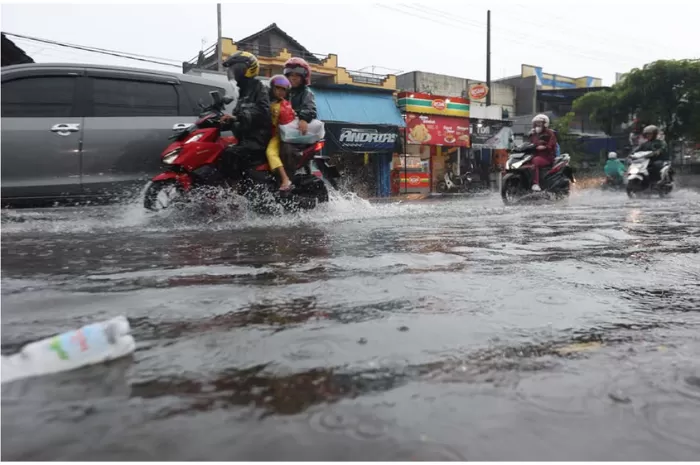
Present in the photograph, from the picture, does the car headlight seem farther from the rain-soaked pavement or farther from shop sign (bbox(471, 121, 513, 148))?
shop sign (bbox(471, 121, 513, 148))

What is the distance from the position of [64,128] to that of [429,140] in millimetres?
18561

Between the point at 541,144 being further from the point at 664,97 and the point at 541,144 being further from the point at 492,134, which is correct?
the point at 664,97

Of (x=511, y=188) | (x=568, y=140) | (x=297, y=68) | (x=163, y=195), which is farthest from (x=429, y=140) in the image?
(x=163, y=195)

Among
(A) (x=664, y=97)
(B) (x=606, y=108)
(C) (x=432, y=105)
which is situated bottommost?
(C) (x=432, y=105)

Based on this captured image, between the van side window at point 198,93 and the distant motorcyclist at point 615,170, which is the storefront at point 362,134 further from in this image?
the van side window at point 198,93

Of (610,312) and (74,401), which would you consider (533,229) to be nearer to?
(610,312)

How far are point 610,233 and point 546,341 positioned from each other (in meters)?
3.51

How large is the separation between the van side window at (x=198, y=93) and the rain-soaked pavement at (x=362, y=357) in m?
3.02

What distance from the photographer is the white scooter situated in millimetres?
11805

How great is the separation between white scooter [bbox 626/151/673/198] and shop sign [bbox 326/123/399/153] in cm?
987

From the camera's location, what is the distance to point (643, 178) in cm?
1183

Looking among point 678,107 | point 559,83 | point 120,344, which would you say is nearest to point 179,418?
point 120,344

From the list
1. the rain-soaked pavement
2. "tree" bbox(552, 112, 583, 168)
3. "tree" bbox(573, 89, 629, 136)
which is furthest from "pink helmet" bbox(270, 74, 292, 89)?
"tree" bbox(552, 112, 583, 168)

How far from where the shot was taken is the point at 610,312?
6.72 feet
